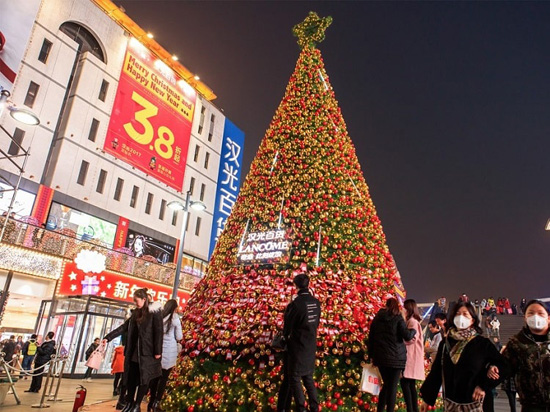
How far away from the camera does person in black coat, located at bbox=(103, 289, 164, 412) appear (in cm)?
500

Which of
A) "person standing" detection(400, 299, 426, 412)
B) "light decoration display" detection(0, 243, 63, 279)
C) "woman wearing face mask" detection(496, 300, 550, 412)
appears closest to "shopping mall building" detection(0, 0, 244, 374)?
"light decoration display" detection(0, 243, 63, 279)

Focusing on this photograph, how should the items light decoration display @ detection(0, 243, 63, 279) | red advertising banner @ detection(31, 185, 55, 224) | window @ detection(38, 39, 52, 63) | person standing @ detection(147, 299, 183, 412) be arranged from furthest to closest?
window @ detection(38, 39, 52, 63) → red advertising banner @ detection(31, 185, 55, 224) → light decoration display @ detection(0, 243, 63, 279) → person standing @ detection(147, 299, 183, 412)

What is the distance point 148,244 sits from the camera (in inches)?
979

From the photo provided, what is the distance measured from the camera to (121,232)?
2281cm

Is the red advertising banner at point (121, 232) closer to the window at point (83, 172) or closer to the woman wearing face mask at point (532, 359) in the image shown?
the window at point (83, 172)

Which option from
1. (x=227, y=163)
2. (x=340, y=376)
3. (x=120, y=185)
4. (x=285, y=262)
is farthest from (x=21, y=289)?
(x=227, y=163)

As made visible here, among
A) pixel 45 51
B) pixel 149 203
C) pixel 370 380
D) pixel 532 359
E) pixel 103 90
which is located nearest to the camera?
pixel 532 359

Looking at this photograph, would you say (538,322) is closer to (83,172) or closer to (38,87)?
(83,172)

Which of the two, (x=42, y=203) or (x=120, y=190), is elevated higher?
(x=120, y=190)

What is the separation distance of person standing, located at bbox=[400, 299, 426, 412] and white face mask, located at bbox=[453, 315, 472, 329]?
1874 mm

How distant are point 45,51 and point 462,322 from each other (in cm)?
2413

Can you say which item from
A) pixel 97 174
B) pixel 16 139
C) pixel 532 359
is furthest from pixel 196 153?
pixel 532 359

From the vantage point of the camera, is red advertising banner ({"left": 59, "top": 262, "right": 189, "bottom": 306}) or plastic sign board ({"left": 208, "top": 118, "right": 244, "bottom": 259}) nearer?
red advertising banner ({"left": 59, "top": 262, "right": 189, "bottom": 306})

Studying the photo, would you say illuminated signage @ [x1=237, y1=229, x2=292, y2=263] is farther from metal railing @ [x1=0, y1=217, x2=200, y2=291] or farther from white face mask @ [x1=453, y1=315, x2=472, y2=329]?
metal railing @ [x1=0, y1=217, x2=200, y2=291]
